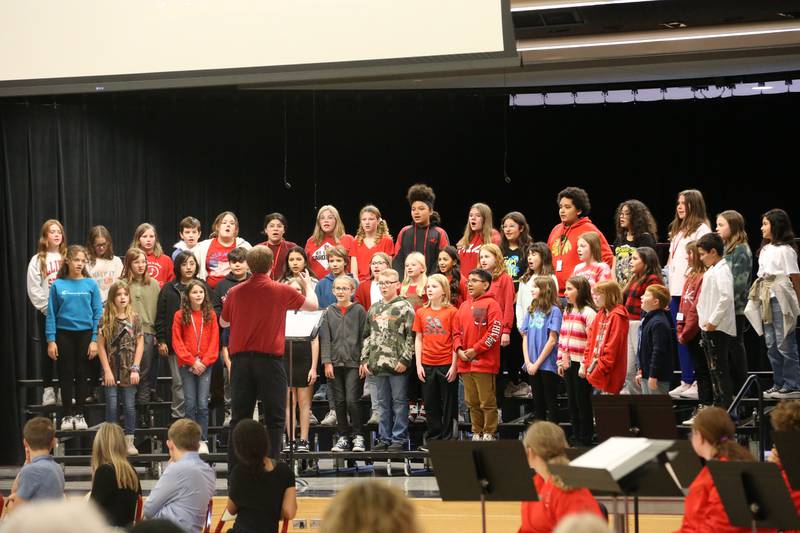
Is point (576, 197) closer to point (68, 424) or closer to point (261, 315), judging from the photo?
point (261, 315)

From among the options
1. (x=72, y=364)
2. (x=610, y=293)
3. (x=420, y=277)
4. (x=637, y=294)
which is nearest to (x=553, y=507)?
(x=610, y=293)

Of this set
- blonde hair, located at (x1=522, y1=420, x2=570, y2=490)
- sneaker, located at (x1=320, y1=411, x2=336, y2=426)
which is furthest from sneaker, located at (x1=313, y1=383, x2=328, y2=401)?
blonde hair, located at (x1=522, y1=420, x2=570, y2=490)

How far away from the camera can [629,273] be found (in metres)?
8.45

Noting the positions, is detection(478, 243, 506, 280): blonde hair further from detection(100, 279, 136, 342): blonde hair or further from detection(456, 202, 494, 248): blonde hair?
detection(100, 279, 136, 342): blonde hair

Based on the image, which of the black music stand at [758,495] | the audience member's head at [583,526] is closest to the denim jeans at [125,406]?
the black music stand at [758,495]

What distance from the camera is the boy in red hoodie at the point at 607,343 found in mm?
7414

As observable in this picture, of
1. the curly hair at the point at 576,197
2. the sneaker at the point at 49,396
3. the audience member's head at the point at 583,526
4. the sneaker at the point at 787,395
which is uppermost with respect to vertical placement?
the curly hair at the point at 576,197

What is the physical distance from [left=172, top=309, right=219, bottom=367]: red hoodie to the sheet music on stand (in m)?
1.76

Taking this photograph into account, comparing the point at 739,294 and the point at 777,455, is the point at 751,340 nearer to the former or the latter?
the point at 739,294

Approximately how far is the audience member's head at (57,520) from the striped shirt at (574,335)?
6.07 m

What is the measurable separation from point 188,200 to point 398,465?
5434 mm

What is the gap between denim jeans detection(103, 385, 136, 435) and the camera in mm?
8656

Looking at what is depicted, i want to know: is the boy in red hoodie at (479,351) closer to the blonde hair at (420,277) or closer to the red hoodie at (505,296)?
the red hoodie at (505,296)

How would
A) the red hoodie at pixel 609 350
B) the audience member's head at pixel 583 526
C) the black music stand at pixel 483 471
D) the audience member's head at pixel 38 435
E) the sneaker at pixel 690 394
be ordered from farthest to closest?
the sneaker at pixel 690 394 → the red hoodie at pixel 609 350 → the audience member's head at pixel 38 435 → the black music stand at pixel 483 471 → the audience member's head at pixel 583 526
